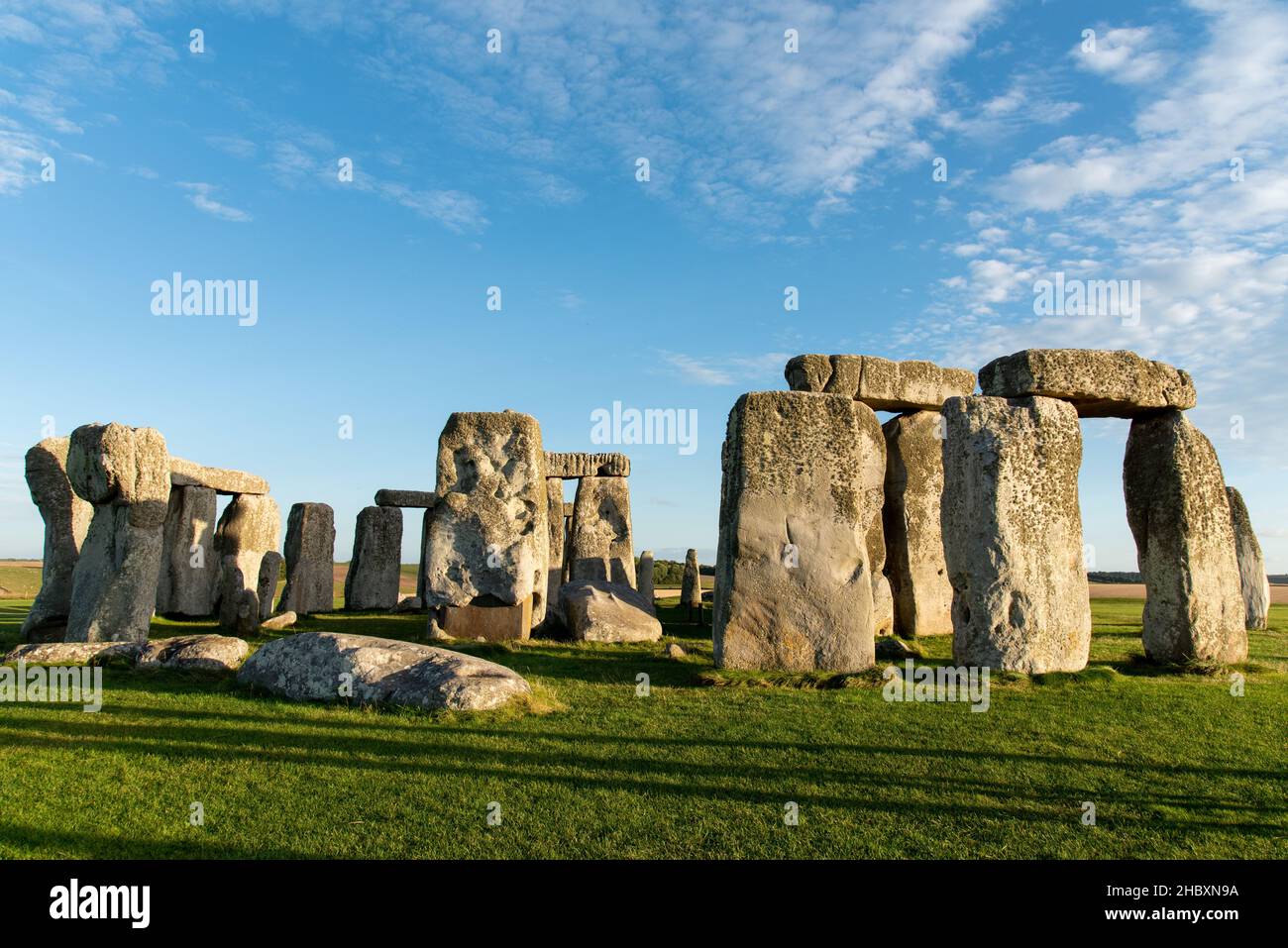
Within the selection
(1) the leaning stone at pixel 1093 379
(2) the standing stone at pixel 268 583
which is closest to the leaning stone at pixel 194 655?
(2) the standing stone at pixel 268 583

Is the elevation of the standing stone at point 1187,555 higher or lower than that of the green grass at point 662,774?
higher

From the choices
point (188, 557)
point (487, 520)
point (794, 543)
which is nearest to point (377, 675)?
point (794, 543)

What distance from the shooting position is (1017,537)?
821 centimetres

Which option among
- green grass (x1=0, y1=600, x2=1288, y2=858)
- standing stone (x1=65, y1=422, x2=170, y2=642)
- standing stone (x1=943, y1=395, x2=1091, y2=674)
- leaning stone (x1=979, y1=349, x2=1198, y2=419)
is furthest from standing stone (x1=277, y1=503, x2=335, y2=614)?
leaning stone (x1=979, y1=349, x2=1198, y2=419)

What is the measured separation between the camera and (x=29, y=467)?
1227 centimetres

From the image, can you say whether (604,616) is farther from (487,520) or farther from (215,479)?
(215,479)

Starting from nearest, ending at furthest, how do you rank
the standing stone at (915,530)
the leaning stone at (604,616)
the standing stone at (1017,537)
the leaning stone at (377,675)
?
1. the leaning stone at (377,675)
2. the standing stone at (1017,537)
3. the leaning stone at (604,616)
4. the standing stone at (915,530)

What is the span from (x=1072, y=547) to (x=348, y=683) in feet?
22.1

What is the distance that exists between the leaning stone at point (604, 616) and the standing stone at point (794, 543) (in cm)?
309

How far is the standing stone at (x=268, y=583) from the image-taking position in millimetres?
14570

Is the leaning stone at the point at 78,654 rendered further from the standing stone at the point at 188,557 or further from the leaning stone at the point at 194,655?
the standing stone at the point at 188,557

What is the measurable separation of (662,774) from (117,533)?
319 inches
